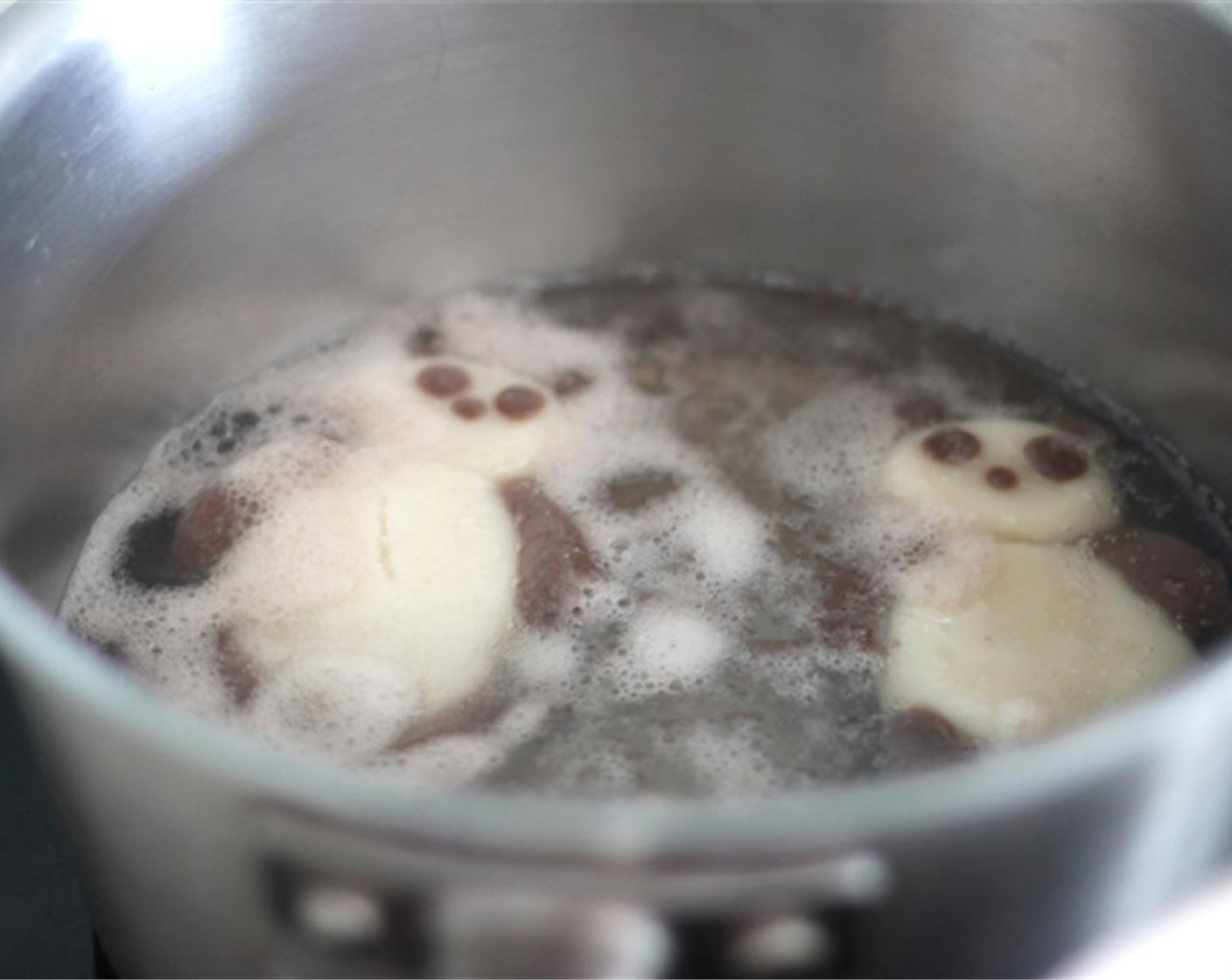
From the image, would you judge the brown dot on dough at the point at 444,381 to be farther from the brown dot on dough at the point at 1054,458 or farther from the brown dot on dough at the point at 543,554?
the brown dot on dough at the point at 1054,458

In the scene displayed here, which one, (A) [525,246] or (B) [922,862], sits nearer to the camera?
(B) [922,862]

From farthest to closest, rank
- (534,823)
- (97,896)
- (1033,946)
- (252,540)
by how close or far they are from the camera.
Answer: (252,540)
(97,896)
(1033,946)
(534,823)

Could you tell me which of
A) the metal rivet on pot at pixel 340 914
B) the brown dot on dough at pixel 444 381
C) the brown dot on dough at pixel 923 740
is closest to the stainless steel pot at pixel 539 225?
the metal rivet on pot at pixel 340 914

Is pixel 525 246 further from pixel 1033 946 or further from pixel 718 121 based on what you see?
pixel 1033 946

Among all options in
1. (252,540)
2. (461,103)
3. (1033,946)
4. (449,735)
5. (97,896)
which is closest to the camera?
(1033,946)

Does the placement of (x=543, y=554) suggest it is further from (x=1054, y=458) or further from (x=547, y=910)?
(x=547, y=910)

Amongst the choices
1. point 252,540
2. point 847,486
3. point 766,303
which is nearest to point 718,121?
point 766,303

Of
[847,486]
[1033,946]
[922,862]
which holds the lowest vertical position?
[847,486]
